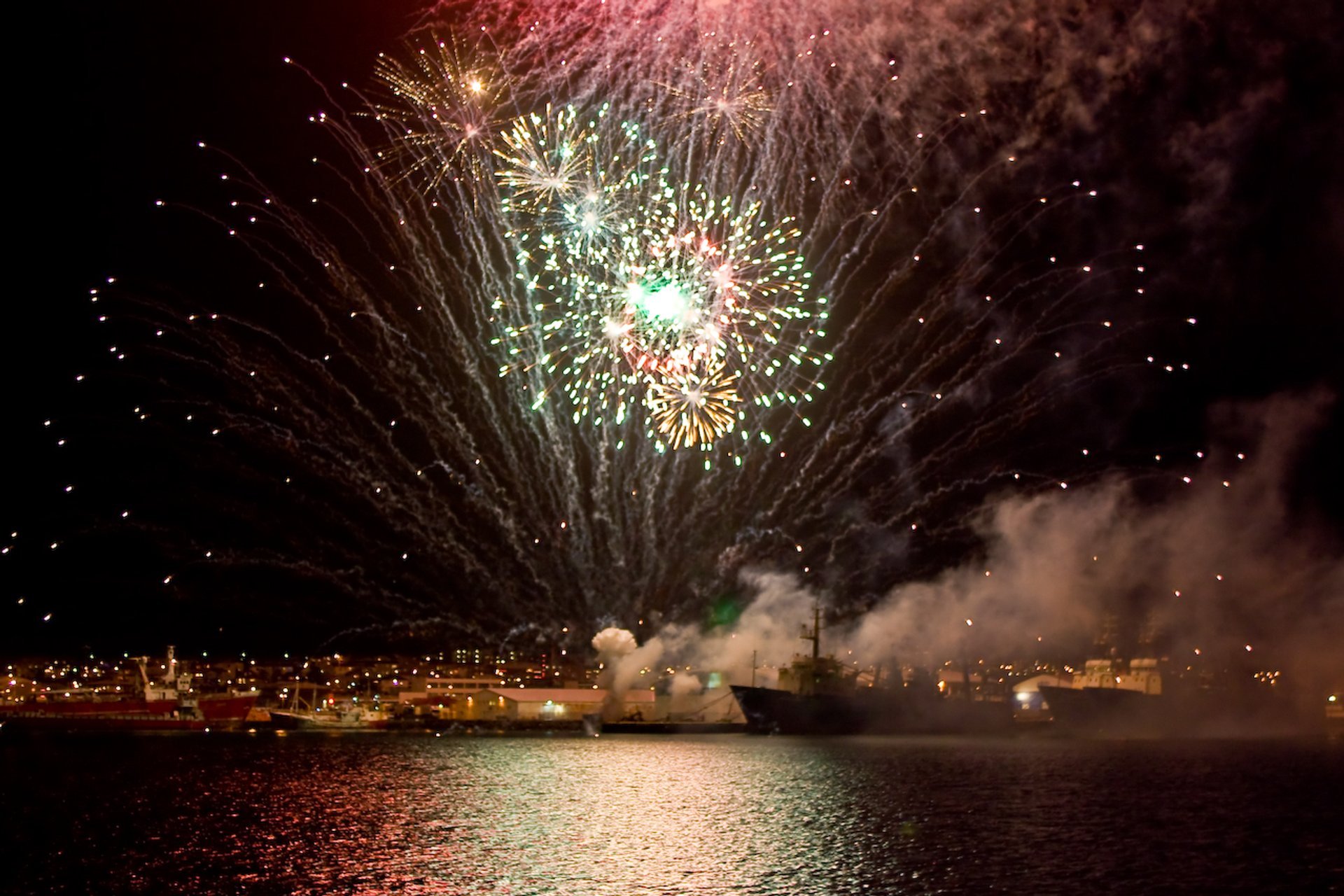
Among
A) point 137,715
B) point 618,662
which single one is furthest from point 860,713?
point 137,715

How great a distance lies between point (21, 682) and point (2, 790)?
109773 mm

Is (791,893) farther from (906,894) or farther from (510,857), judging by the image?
(510,857)

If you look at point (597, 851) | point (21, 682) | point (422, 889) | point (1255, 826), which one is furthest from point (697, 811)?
point (21, 682)

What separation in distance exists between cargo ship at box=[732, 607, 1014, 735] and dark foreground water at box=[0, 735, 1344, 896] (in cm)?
3859

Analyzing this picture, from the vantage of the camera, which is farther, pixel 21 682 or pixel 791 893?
pixel 21 682

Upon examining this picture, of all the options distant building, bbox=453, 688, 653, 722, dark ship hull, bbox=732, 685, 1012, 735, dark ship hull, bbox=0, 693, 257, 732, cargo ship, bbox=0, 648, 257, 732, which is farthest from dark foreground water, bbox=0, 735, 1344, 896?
distant building, bbox=453, 688, 653, 722

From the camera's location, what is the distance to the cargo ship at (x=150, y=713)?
106 meters

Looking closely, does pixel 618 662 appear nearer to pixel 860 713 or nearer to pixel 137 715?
pixel 860 713

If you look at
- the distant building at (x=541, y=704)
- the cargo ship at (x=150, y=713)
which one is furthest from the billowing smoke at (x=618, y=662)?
the cargo ship at (x=150, y=713)

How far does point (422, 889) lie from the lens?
91.2 ft

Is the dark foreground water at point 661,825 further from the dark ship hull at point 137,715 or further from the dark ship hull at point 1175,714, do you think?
the dark ship hull at point 1175,714

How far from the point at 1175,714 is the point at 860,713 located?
3996cm

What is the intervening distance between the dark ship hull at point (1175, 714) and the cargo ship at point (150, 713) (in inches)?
3369

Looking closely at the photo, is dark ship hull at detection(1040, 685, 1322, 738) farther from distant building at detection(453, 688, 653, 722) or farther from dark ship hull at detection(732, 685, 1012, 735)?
distant building at detection(453, 688, 653, 722)
